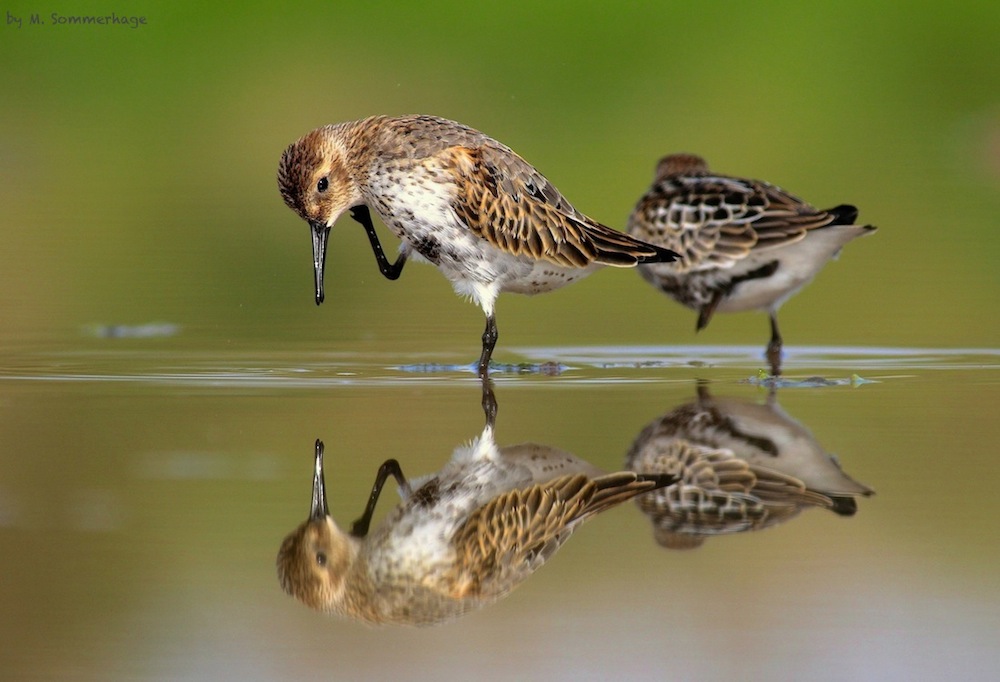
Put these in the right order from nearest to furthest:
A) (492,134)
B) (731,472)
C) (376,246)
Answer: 1. (731,472)
2. (376,246)
3. (492,134)

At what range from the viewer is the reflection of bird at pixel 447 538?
520 cm

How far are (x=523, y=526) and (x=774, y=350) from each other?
5070 mm

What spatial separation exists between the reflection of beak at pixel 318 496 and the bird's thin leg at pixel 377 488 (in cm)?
14

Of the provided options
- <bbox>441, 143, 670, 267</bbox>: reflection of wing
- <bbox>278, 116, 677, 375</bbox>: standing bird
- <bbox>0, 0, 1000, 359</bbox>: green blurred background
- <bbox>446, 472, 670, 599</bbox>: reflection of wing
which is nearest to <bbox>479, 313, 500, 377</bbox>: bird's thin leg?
<bbox>278, 116, 677, 375</bbox>: standing bird

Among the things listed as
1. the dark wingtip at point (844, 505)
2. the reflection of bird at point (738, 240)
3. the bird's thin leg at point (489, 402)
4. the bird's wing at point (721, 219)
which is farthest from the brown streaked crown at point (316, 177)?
the dark wingtip at point (844, 505)

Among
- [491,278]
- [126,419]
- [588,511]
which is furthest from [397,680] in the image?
[491,278]

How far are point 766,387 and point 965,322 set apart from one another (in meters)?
2.99

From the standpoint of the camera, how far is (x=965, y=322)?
11.2 m

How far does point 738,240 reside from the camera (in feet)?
35.3

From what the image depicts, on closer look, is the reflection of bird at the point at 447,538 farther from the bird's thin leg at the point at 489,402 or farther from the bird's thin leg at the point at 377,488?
the bird's thin leg at the point at 489,402

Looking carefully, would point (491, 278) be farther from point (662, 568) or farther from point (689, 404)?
point (662, 568)

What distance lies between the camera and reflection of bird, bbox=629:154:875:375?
10.6m

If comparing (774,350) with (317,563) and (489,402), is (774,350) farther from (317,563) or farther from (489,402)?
(317,563)

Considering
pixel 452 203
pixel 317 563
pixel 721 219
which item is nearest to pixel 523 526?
pixel 317 563
